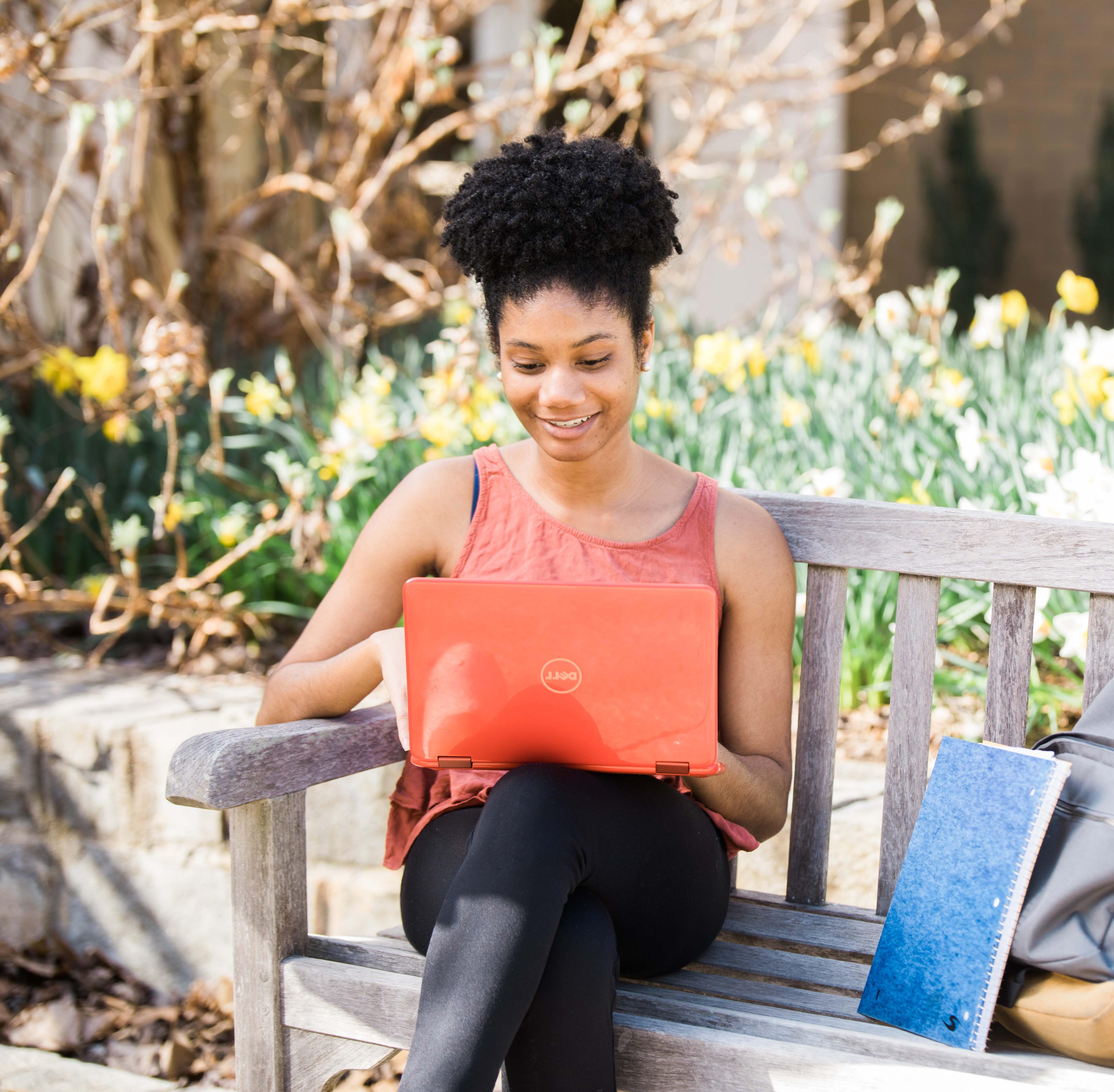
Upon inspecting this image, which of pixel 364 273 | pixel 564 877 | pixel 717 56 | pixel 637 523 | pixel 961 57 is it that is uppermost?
pixel 961 57

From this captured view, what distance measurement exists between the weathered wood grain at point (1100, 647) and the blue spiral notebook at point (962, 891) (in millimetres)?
252

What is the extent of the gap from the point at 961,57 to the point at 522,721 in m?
8.70

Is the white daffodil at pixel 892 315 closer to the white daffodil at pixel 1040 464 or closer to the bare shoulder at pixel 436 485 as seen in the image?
the white daffodil at pixel 1040 464

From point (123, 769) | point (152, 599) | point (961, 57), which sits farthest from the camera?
point (961, 57)

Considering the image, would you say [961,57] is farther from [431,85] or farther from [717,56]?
[431,85]

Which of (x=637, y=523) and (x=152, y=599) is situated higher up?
(x=637, y=523)

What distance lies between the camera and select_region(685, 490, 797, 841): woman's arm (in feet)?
5.70

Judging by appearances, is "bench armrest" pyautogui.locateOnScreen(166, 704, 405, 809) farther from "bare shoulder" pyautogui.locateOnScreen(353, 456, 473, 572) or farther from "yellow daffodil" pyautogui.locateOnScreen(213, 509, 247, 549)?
"yellow daffodil" pyautogui.locateOnScreen(213, 509, 247, 549)

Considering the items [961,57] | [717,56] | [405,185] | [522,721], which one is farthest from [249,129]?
[961,57]

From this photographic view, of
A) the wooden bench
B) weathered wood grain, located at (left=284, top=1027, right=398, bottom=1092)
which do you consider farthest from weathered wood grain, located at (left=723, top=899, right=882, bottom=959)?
weathered wood grain, located at (left=284, top=1027, right=398, bottom=1092)

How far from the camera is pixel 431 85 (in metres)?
3.31

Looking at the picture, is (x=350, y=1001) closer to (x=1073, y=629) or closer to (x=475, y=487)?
(x=475, y=487)

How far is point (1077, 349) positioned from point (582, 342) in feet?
4.25

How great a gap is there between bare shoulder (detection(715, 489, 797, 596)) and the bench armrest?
521mm
